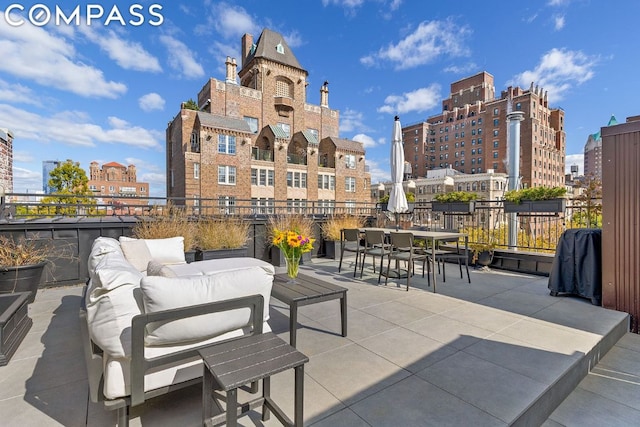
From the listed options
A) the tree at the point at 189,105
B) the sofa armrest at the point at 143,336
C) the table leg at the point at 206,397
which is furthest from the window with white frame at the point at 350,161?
the table leg at the point at 206,397

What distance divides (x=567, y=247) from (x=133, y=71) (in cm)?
1634

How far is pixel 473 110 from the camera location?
5244cm

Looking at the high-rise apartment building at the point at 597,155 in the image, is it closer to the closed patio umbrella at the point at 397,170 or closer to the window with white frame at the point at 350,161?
the closed patio umbrella at the point at 397,170

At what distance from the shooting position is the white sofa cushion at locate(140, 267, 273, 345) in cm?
135

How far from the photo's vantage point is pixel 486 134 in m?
48.7

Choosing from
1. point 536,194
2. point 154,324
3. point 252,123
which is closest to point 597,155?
point 536,194

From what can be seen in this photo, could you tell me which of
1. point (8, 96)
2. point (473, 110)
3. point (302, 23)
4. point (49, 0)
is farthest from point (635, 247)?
point (473, 110)

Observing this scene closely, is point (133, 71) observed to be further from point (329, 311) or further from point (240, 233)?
point (329, 311)

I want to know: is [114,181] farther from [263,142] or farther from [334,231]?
[334,231]

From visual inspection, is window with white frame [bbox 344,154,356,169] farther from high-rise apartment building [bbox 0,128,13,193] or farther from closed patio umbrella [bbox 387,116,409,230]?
high-rise apartment building [bbox 0,128,13,193]

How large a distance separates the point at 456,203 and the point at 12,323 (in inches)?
258

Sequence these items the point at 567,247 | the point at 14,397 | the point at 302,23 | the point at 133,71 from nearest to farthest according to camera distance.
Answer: the point at 14,397 → the point at 567,247 → the point at 133,71 → the point at 302,23

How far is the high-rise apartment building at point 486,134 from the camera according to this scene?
45.1 meters

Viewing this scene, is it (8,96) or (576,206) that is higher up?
(8,96)
